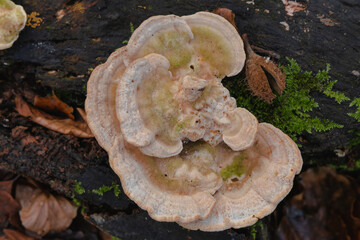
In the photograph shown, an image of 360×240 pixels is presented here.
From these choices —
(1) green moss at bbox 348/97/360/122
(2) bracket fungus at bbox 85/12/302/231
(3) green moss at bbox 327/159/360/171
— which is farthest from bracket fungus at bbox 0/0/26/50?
(3) green moss at bbox 327/159/360/171

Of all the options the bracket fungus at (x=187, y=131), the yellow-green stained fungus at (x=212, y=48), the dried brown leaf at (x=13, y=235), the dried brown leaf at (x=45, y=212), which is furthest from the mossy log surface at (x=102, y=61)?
the dried brown leaf at (x=13, y=235)

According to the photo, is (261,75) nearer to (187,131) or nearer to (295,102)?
(295,102)

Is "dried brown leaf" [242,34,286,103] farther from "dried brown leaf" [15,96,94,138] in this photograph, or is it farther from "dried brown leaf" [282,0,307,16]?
"dried brown leaf" [15,96,94,138]

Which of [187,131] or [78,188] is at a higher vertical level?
[187,131]

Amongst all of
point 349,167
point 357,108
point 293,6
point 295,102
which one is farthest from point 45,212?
point 349,167

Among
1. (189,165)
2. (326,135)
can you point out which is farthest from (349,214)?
(189,165)

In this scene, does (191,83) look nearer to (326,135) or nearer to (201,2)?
(201,2)
